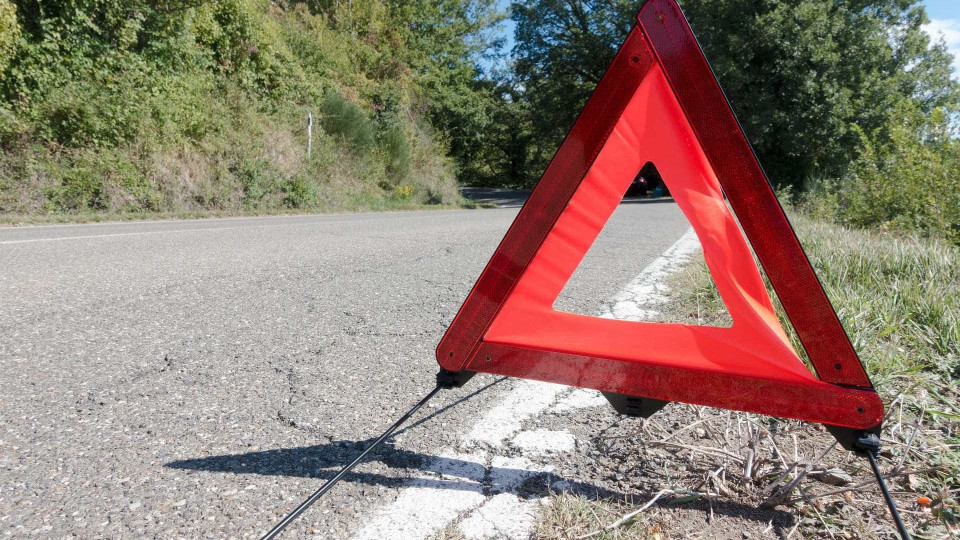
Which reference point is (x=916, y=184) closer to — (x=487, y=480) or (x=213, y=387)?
(x=487, y=480)

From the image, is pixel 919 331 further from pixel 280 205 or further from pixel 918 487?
pixel 280 205

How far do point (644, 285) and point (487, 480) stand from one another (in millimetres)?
3183

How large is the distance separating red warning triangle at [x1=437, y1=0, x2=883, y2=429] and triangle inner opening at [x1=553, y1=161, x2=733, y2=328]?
0.18 meters

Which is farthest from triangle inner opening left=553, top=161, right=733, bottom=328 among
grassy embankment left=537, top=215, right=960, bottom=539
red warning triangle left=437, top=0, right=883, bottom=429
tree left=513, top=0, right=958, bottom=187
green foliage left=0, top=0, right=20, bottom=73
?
tree left=513, top=0, right=958, bottom=187

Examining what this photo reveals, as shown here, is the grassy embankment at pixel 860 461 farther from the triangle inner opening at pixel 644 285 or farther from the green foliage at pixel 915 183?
the green foliage at pixel 915 183

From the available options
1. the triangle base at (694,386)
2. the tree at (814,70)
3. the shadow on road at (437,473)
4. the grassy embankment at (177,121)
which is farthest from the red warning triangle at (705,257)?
the tree at (814,70)

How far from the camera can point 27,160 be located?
1007 cm

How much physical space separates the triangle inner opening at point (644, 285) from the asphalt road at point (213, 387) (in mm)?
54

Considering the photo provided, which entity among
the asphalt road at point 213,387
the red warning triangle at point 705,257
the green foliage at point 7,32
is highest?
the green foliage at point 7,32

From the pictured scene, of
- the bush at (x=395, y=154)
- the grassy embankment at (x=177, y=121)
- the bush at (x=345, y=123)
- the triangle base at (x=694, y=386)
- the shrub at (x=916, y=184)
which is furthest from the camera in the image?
the bush at (x=395, y=154)

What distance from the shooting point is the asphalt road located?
62.9 inches

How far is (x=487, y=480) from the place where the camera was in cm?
175

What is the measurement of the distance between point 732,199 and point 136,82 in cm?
1354

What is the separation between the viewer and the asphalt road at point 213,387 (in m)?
1.60
